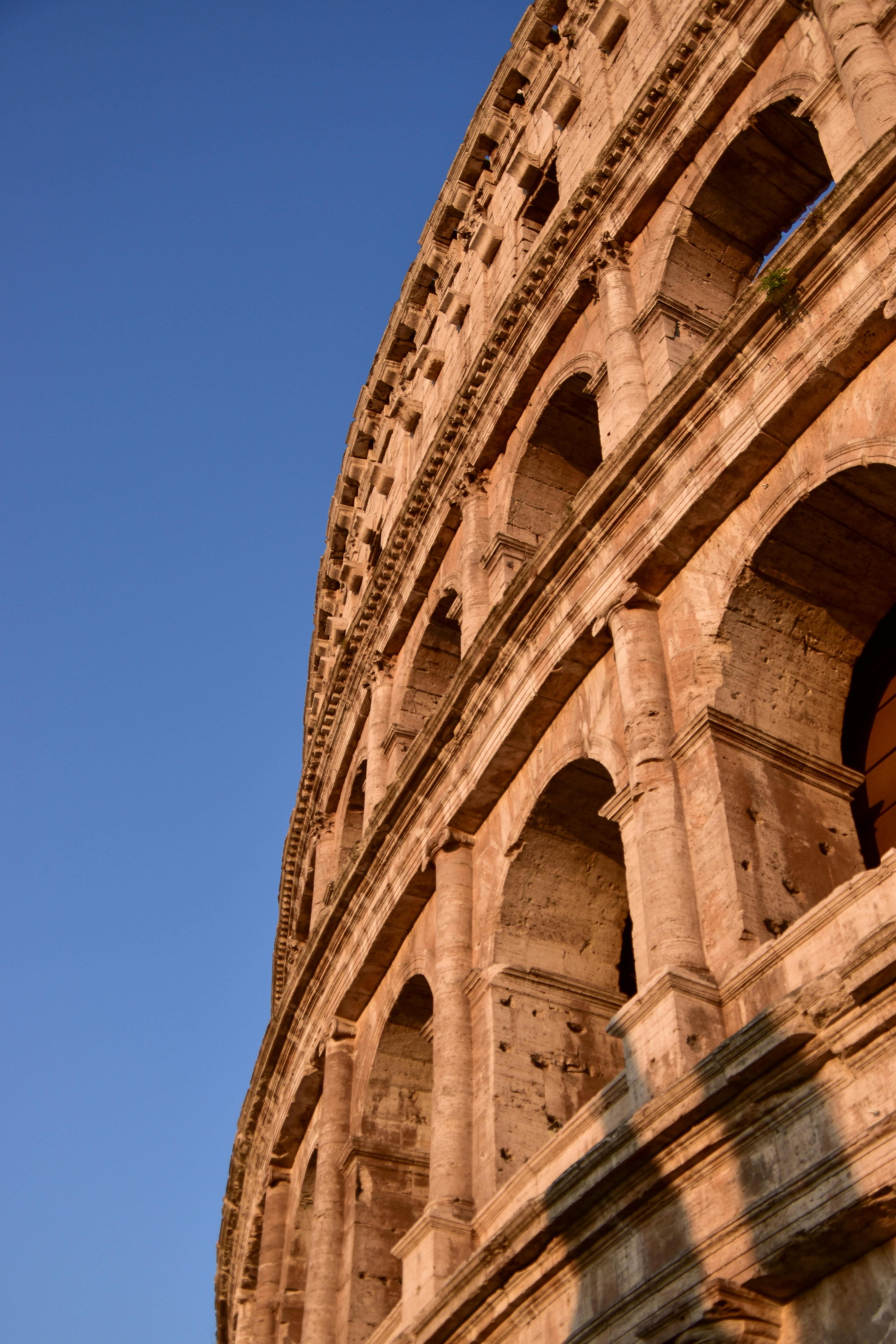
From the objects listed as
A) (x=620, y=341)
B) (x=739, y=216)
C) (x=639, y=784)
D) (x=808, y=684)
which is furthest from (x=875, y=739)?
(x=739, y=216)

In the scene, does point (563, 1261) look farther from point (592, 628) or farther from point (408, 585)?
point (408, 585)

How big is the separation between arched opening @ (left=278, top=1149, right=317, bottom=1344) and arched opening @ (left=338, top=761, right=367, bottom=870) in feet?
14.2

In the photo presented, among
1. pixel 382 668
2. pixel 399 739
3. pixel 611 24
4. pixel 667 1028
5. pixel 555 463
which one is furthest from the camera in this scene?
pixel 382 668

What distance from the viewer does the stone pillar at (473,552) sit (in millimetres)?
13773

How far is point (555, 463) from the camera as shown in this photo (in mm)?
14719

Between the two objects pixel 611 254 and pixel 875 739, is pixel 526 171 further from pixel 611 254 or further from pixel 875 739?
pixel 875 739

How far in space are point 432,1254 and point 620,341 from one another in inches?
298

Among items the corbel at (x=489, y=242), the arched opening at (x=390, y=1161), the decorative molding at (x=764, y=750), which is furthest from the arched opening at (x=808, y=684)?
the corbel at (x=489, y=242)

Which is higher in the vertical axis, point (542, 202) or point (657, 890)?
point (542, 202)

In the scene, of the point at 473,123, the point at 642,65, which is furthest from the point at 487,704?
the point at 473,123

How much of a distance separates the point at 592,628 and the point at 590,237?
547 cm

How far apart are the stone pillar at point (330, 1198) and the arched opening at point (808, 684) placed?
20.0 feet

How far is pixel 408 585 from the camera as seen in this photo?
1683 centimetres

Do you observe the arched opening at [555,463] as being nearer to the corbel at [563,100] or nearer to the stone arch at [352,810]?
the corbel at [563,100]
